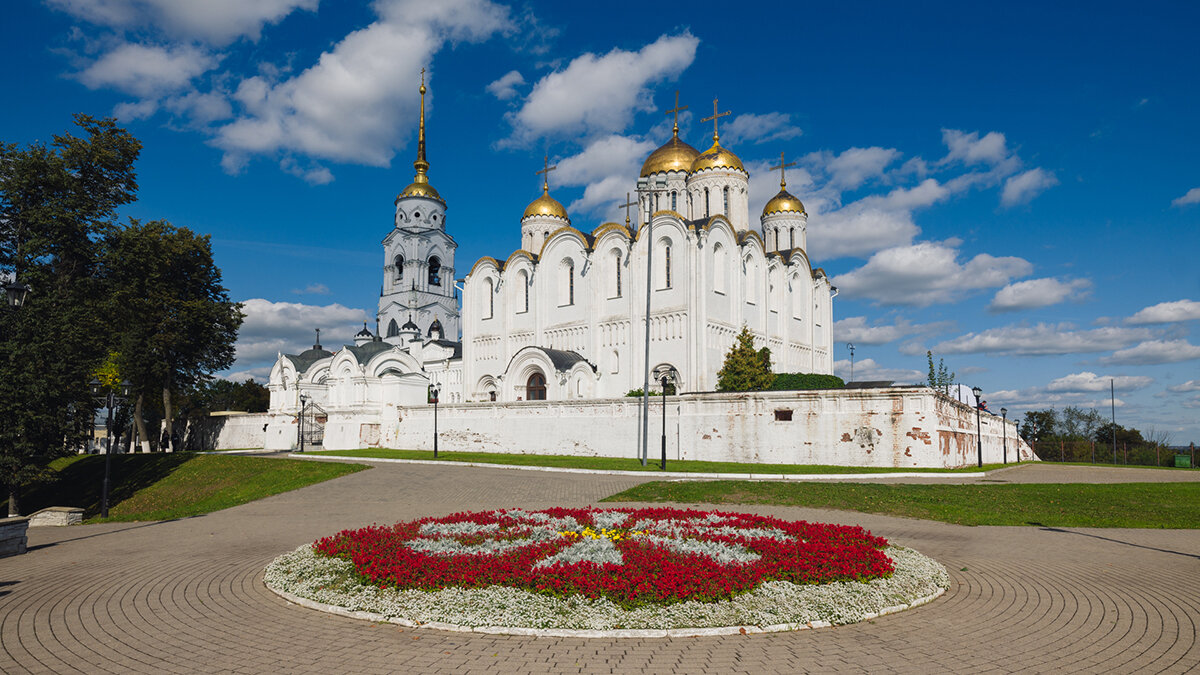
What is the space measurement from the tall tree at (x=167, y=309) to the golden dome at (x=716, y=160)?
30308mm

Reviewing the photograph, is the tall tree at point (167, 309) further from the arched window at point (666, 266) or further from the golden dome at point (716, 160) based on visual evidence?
the golden dome at point (716, 160)

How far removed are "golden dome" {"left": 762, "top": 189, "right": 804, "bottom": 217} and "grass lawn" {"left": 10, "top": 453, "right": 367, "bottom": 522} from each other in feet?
124

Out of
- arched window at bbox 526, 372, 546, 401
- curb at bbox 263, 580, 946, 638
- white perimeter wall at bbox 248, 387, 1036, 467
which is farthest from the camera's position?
arched window at bbox 526, 372, 546, 401

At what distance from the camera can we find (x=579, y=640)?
20.1 feet

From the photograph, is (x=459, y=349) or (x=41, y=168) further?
(x=459, y=349)

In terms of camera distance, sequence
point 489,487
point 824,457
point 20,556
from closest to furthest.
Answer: point 20,556 < point 489,487 < point 824,457

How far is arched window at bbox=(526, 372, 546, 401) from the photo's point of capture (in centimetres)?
4212

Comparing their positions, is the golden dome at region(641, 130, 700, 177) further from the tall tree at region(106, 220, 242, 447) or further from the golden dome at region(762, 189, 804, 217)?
the tall tree at region(106, 220, 242, 447)

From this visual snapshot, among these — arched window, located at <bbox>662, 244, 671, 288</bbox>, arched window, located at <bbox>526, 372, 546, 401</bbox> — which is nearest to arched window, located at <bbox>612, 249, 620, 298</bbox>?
arched window, located at <bbox>662, 244, 671, 288</bbox>

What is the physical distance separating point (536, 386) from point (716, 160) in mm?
18997

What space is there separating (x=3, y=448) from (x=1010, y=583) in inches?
950

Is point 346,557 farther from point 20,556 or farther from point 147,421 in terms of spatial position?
point 147,421

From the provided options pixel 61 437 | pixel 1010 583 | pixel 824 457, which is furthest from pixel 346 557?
pixel 824 457

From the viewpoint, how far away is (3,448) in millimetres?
19375
